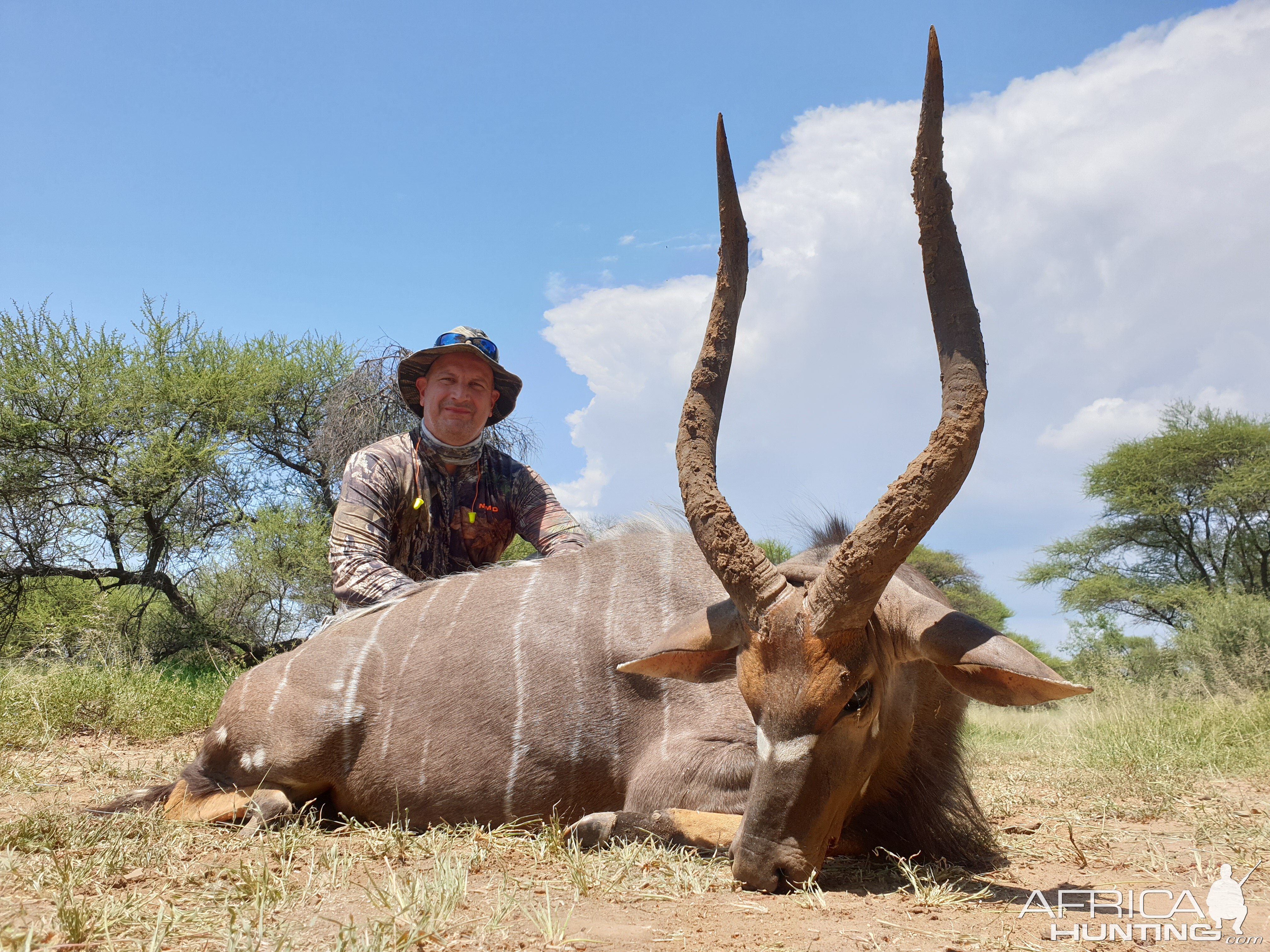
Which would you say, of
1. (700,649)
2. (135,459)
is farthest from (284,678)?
(135,459)

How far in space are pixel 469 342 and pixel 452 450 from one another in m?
0.72

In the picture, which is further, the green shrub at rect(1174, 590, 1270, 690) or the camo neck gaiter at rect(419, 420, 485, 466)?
the green shrub at rect(1174, 590, 1270, 690)

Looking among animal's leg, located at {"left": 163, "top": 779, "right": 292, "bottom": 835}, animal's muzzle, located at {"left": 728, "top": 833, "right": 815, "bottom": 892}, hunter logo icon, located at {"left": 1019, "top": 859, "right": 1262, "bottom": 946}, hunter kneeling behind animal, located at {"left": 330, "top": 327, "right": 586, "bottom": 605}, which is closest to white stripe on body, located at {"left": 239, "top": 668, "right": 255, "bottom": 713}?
animal's leg, located at {"left": 163, "top": 779, "right": 292, "bottom": 835}

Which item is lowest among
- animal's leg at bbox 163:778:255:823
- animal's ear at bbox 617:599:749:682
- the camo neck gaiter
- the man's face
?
animal's leg at bbox 163:778:255:823

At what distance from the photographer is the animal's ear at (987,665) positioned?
2.83 meters

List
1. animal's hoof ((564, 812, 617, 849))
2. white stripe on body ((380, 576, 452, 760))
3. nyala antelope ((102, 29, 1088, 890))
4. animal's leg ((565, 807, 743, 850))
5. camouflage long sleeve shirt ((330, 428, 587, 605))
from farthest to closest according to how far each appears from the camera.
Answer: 1. camouflage long sleeve shirt ((330, 428, 587, 605))
2. white stripe on body ((380, 576, 452, 760))
3. animal's hoof ((564, 812, 617, 849))
4. animal's leg ((565, 807, 743, 850))
5. nyala antelope ((102, 29, 1088, 890))

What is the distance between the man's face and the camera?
585 cm

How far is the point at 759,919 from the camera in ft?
8.49

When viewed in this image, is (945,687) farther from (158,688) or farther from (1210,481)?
(1210,481)

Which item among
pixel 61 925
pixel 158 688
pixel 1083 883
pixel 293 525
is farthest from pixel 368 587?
pixel 293 525

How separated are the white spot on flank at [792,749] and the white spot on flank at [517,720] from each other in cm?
144

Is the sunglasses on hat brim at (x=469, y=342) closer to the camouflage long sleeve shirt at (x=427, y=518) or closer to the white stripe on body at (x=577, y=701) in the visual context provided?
the camouflage long sleeve shirt at (x=427, y=518)

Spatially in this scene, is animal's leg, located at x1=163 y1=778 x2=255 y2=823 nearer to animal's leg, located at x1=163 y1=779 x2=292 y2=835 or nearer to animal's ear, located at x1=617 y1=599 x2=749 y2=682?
animal's leg, located at x1=163 y1=779 x2=292 y2=835

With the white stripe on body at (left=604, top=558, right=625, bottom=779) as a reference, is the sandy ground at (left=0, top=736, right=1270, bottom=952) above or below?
below
